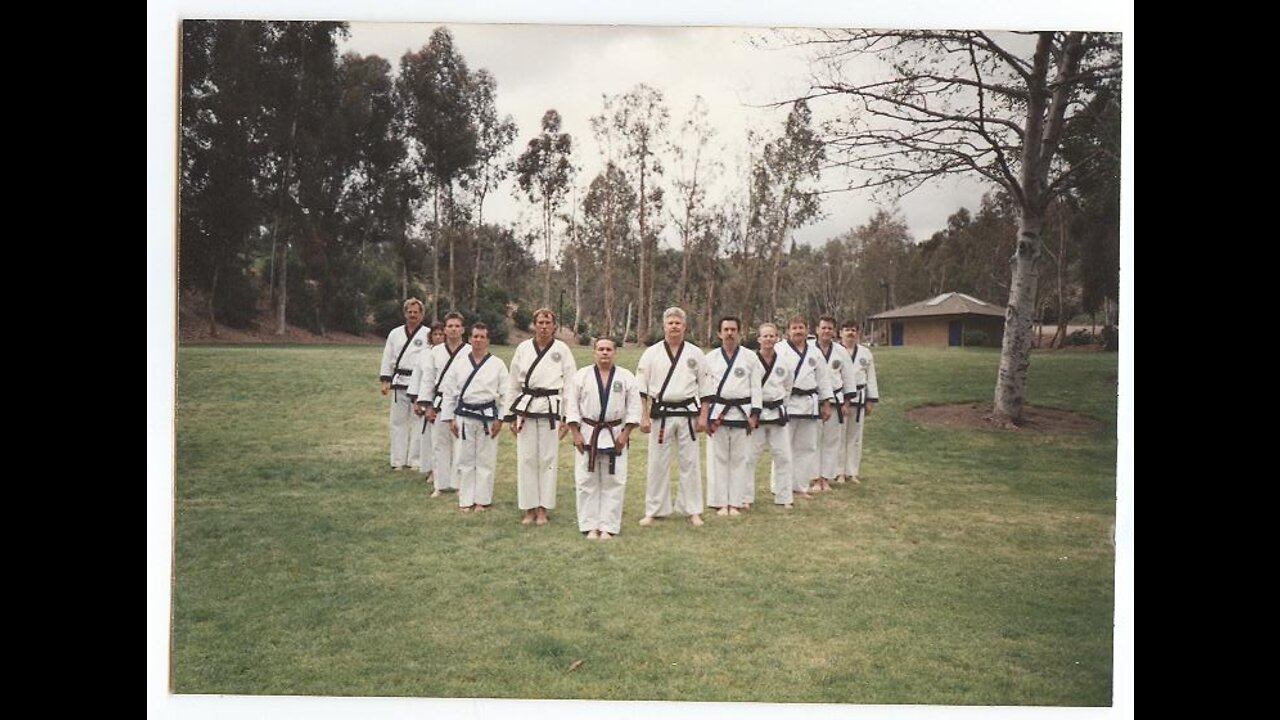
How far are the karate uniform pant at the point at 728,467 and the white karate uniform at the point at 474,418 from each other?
4.21ft

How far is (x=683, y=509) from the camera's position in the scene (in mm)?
4391

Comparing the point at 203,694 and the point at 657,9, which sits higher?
the point at 657,9

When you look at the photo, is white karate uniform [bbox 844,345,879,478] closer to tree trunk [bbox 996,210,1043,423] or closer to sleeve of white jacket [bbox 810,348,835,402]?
sleeve of white jacket [bbox 810,348,835,402]

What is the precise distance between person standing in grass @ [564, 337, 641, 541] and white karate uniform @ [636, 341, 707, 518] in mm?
136

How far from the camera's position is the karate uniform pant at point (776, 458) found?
4.43m

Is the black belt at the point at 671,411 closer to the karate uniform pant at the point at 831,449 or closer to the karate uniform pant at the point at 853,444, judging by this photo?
the karate uniform pant at the point at 831,449

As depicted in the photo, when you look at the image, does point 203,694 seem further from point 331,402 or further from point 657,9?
point 657,9

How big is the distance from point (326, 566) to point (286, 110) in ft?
8.73

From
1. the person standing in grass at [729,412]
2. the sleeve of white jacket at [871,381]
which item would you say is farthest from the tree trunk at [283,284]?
the sleeve of white jacket at [871,381]

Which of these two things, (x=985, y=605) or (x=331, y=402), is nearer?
(x=985, y=605)

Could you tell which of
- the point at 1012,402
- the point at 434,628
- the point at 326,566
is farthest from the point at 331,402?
the point at 1012,402

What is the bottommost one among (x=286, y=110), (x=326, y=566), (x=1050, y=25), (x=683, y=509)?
(x=326, y=566)
